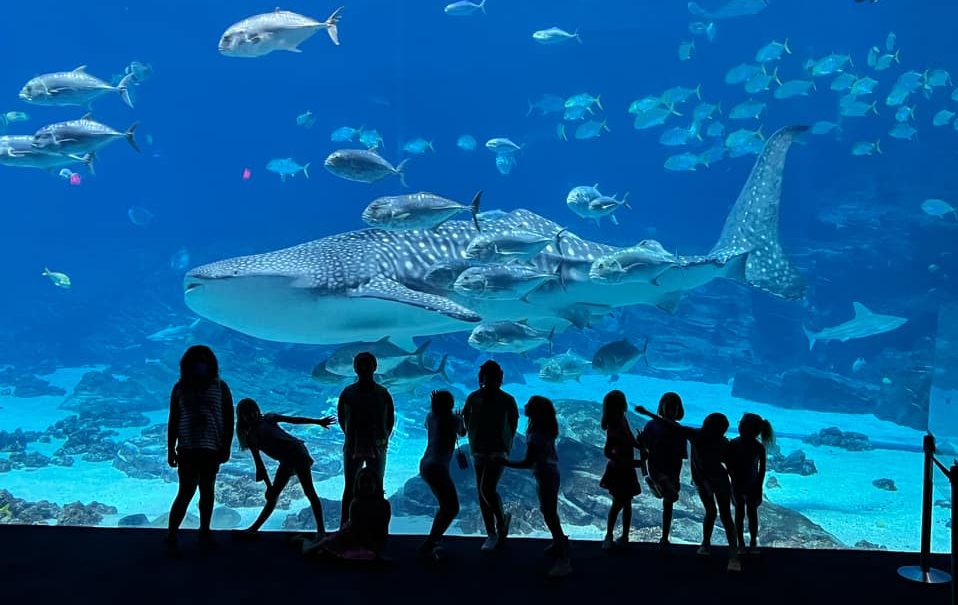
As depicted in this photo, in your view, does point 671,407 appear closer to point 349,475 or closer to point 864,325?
point 349,475

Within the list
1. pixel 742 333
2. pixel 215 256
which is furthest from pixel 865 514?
pixel 215 256

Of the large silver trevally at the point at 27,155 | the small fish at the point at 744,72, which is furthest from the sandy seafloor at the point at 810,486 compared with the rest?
the small fish at the point at 744,72

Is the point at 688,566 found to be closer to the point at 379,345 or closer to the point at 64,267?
the point at 379,345

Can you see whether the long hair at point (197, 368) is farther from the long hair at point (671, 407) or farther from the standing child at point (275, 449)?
the long hair at point (671, 407)

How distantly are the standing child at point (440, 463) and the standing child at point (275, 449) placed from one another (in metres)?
0.55

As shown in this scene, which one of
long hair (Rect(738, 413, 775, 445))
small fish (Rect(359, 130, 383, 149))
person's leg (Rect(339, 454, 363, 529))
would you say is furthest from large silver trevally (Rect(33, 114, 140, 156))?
small fish (Rect(359, 130, 383, 149))

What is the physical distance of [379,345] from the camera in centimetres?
679

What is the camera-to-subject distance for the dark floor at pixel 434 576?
9.32ft

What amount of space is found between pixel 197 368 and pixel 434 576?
1496 millimetres

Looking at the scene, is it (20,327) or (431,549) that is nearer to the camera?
(431,549)

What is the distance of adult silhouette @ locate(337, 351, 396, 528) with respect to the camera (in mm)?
3426

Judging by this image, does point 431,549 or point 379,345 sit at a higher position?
point 379,345

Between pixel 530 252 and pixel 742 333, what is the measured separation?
19.1m

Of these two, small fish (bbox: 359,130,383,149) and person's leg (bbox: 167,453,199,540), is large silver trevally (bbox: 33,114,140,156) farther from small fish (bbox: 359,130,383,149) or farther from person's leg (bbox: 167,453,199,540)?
small fish (bbox: 359,130,383,149)
